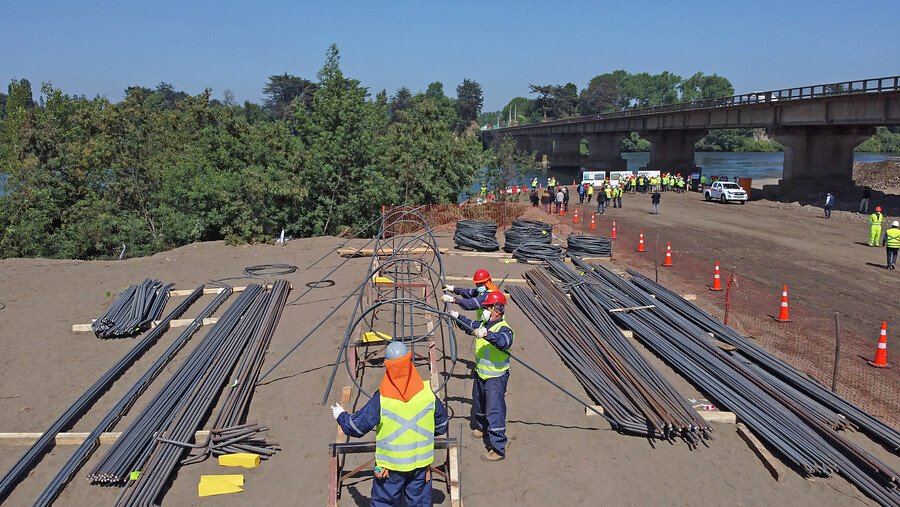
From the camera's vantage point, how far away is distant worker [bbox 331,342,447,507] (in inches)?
211

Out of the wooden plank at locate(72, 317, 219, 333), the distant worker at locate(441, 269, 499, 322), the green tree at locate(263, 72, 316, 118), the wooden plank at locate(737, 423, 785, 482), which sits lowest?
the wooden plank at locate(737, 423, 785, 482)

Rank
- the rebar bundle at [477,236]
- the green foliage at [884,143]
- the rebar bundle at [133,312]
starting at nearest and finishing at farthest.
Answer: the rebar bundle at [133,312]
the rebar bundle at [477,236]
the green foliage at [884,143]

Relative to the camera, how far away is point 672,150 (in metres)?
60.9

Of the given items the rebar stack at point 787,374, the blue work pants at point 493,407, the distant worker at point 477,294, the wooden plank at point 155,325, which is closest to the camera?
the blue work pants at point 493,407

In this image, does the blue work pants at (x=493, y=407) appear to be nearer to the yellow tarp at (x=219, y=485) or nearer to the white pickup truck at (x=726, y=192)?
the yellow tarp at (x=219, y=485)

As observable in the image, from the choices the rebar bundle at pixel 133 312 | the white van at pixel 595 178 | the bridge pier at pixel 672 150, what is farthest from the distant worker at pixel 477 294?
the bridge pier at pixel 672 150

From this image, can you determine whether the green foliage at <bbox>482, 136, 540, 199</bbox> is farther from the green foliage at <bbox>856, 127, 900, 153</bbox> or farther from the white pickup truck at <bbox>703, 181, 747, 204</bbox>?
the green foliage at <bbox>856, 127, 900, 153</bbox>

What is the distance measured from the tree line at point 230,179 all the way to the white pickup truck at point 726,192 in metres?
16.7

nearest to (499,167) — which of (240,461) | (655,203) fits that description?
(655,203)

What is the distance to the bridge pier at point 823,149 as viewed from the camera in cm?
4069

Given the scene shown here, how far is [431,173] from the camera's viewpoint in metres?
31.8

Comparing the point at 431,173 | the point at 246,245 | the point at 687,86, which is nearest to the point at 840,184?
the point at 431,173

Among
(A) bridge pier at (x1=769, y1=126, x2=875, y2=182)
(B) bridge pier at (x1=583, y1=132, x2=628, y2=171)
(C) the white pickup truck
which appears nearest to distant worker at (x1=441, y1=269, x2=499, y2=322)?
(C) the white pickup truck

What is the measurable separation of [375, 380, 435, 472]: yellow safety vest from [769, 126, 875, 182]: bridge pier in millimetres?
43475
